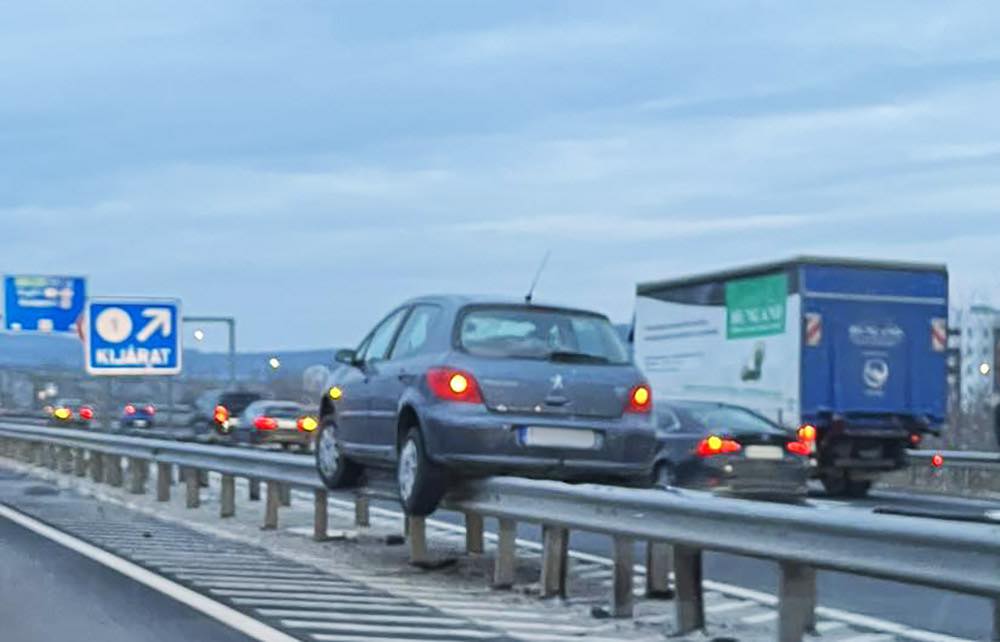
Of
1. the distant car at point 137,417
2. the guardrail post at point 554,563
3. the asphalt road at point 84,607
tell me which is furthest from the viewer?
the distant car at point 137,417

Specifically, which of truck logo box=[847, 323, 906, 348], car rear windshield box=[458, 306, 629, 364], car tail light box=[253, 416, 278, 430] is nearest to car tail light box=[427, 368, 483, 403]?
car rear windshield box=[458, 306, 629, 364]

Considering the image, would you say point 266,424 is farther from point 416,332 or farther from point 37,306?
point 416,332

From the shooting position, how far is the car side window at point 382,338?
14.8 m

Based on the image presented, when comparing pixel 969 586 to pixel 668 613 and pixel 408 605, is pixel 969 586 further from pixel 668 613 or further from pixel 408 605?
pixel 408 605

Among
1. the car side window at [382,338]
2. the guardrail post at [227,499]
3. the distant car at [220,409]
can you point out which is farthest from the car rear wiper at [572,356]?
the distant car at [220,409]

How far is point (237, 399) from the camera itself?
46969 millimetres

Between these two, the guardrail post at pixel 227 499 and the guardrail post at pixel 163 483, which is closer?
the guardrail post at pixel 227 499

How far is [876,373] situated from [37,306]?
76.9ft

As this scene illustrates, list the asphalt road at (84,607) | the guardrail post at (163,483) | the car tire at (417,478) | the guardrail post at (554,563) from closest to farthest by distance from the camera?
the asphalt road at (84,607), the guardrail post at (554,563), the car tire at (417,478), the guardrail post at (163,483)

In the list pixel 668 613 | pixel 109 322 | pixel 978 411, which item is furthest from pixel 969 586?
pixel 978 411

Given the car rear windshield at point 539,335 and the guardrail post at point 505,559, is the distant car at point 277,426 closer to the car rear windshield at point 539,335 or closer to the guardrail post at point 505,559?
the car rear windshield at point 539,335

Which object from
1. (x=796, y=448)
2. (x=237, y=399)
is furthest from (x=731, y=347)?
(x=237, y=399)

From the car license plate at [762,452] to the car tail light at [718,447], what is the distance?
0.10 m

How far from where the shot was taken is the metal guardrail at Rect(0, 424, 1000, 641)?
7.88m
